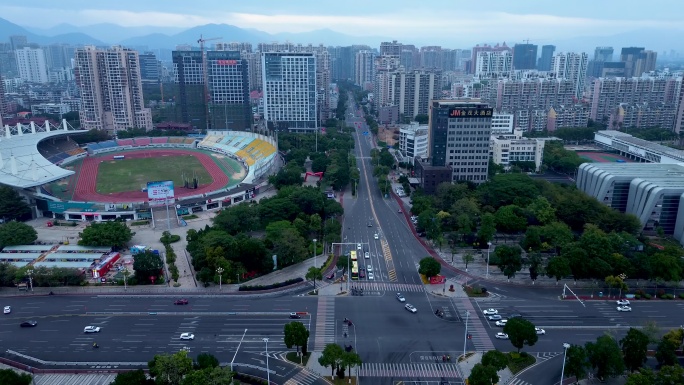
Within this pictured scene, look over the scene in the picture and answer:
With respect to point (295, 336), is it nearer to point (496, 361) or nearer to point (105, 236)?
point (496, 361)

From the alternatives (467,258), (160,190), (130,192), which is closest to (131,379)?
(467,258)

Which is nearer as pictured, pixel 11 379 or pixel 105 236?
pixel 11 379

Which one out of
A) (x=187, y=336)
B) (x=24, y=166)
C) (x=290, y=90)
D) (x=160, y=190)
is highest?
(x=290, y=90)

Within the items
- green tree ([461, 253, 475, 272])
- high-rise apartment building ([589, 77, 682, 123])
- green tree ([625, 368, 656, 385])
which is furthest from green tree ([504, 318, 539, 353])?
high-rise apartment building ([589, 77, 682, 123])

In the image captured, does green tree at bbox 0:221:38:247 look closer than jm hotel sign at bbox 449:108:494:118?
Yes

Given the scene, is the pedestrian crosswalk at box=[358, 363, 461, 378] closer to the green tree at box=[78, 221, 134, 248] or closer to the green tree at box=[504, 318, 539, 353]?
the green tree at box=[504, 318, 539, 353]

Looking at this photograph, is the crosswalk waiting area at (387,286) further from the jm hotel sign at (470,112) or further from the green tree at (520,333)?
the jm hotel sign at (470,112)

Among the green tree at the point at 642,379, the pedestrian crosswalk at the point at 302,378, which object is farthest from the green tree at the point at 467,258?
the pedestrian crosswalk at the point at 302,378
